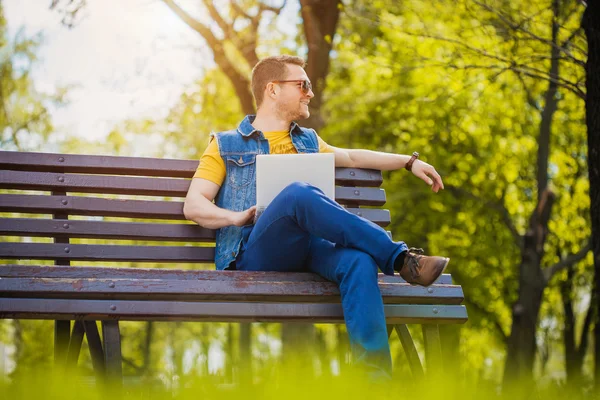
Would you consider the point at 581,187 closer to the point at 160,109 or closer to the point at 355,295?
the point at 160,109

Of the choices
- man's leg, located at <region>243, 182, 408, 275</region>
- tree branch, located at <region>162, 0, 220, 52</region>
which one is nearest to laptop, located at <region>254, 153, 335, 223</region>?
man's leg, located at <region>243, 182, 408, 275</region>

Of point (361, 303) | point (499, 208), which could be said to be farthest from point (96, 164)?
point (499, 208)

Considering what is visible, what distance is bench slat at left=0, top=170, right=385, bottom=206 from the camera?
489 centimetres

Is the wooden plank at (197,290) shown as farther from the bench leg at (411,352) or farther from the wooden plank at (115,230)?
the wooden plank at (115,230)

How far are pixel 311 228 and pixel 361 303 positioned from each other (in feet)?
1.67

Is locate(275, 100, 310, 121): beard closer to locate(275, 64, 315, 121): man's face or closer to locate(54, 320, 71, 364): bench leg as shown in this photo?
locate(275, 64, 315, 121): man's face

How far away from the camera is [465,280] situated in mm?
18219

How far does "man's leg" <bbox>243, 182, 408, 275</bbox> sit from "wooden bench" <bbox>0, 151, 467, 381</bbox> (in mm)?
190

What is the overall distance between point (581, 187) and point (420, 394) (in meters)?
18.0

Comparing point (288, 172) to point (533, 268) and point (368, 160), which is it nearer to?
point (368, 160)

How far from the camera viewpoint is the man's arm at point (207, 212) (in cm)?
441

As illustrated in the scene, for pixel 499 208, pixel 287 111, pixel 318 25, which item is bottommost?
pixel 499 208

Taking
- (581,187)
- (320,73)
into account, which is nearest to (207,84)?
(320,73)

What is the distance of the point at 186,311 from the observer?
3809 millimetres
